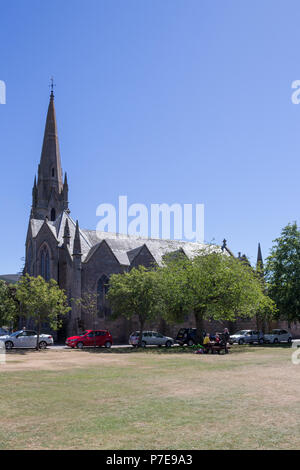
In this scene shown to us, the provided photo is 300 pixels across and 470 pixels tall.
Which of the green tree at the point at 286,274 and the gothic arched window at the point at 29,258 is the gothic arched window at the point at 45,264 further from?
the green tree at the point at 286,274

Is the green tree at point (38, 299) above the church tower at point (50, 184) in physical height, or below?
below

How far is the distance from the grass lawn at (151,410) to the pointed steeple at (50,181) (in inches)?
1953

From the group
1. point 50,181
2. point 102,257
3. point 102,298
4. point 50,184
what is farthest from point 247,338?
point 50,181

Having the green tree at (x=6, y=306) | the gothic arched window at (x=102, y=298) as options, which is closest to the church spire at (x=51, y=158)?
the green tree at (x=6, y=306)

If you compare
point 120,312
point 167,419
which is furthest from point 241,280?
point 167,419

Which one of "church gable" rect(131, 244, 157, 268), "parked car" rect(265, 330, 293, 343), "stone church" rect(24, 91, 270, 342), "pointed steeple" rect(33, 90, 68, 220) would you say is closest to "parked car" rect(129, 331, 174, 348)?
"stone church" rect(24, 91, 270, 342)

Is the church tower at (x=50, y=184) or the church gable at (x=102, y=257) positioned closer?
the church gable at (x=102, y=257)

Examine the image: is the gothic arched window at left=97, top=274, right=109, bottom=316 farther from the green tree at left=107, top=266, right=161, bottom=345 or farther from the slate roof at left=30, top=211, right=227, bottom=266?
the green tree at left=107, top=266, right=161, bottom=345

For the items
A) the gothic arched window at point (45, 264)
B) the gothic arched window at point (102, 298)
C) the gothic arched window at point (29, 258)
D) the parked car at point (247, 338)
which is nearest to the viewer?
the parked car at point (247, 338)

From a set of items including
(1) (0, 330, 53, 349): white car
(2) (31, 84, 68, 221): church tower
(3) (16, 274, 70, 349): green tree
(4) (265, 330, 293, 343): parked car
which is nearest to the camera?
(3) (16, 274, 70, 349): green tree

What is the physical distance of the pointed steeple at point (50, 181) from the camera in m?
66.1

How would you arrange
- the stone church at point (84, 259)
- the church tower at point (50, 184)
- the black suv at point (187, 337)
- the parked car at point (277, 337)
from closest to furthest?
the black suv at point (187, 337)
the parked car at point (277, 337)
the stone church at point (84, 259)
the church tower at point (50, 184)

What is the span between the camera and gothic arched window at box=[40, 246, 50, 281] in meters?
52.9

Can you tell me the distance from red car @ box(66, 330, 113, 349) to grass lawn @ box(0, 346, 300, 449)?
63.9 feet
